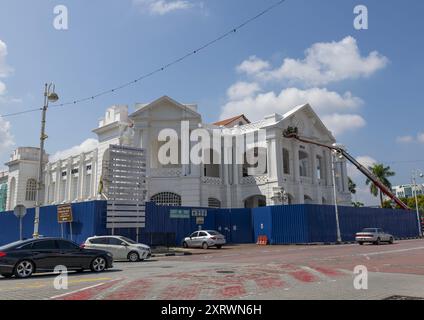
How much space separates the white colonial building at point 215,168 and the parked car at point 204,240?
7808mm

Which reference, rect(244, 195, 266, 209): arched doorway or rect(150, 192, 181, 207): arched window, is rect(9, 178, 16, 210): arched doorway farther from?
rect(244, 195, 266, 209): arched doorway

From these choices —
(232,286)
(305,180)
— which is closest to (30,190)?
(305,180)

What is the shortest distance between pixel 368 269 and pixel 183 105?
30.5 metres

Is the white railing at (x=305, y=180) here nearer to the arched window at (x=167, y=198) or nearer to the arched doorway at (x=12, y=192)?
the arched window at (x=167, y=198)

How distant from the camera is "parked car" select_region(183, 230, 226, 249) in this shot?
3148 centimetres

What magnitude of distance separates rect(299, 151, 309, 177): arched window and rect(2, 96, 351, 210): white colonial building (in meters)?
0.13

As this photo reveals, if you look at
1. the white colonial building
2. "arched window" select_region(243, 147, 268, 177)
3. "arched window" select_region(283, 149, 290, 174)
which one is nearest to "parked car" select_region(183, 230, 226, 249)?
the white colonial building

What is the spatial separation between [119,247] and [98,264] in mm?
6154

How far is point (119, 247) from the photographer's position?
21.6 m

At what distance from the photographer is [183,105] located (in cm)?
4247

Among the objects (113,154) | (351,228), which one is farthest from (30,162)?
(351,228)

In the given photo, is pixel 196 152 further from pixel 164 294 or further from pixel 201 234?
pixel 164 294

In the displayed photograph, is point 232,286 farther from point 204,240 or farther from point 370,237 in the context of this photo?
point 370,237

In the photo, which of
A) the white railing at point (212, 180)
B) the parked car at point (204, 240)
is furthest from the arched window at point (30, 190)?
the parked car at point (204, 240)
